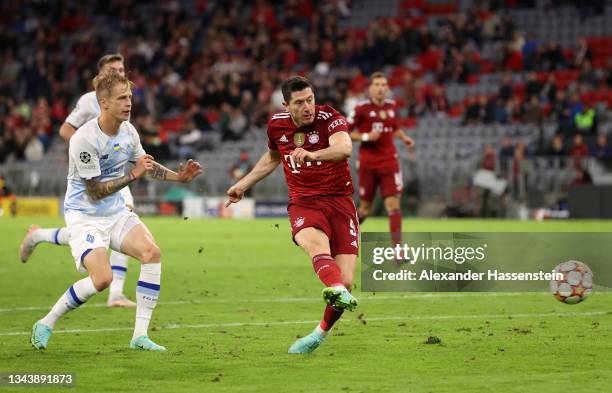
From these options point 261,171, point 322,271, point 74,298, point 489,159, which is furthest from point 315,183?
point 489,159

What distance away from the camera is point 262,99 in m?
34.9

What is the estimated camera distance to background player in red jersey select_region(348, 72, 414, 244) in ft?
53.9

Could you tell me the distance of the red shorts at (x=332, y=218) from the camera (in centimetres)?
901

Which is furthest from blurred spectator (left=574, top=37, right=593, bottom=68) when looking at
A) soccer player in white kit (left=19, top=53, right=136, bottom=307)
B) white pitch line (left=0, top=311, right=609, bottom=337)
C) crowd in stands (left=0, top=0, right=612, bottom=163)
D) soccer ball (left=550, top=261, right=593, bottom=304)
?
soccer player in white kit (left=19, top=53, right=136, bottom=307)

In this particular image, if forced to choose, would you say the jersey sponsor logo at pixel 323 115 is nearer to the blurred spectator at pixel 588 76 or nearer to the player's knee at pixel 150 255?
the player's knee at pixel 150 255

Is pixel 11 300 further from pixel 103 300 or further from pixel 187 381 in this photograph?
pixel 187 381

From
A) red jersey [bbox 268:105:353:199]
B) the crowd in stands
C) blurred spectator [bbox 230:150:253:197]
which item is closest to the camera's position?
red jersey [bbox 268:105:353:199]

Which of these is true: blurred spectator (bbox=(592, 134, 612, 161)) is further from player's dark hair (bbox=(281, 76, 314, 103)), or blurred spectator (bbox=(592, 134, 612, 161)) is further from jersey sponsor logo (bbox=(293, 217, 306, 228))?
player's dark hair (bbox=(281, 76, 314, 103))

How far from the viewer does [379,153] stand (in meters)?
16.6

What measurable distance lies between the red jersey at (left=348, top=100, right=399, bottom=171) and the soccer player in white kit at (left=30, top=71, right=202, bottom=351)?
24.7ft

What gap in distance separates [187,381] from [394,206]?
9065 mm

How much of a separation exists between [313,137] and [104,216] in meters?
1.80

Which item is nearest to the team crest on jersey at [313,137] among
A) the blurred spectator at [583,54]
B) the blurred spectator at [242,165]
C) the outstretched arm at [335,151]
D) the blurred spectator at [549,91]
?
the outstretched arm at [335,151]

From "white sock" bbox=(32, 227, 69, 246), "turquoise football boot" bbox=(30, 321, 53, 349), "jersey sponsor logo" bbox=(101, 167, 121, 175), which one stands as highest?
"jersey sponsor logo" bbox=(101, 167, 121, 175)
